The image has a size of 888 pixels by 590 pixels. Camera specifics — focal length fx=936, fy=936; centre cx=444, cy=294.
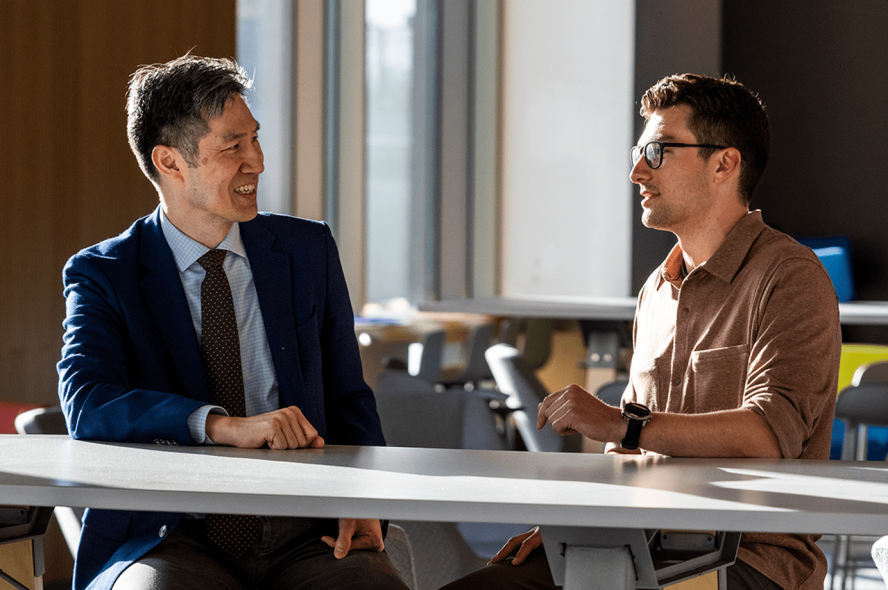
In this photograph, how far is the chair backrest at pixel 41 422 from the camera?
6.83 ft

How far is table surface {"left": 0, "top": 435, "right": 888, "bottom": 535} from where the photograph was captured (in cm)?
109

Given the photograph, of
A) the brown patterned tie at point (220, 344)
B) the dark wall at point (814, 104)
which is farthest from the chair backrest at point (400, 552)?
the dark wall at point (814, 104)

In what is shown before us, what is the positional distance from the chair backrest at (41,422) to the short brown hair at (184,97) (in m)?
0.69

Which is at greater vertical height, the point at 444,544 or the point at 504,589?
the point at 504,589

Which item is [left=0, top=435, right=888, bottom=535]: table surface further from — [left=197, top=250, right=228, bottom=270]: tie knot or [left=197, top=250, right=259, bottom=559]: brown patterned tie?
[left=197, top=250, right=228, bottom=270]: tie knot

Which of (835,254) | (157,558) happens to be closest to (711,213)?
(157,558)

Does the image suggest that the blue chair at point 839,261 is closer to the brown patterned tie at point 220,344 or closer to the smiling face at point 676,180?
the smiling face at point 676,180

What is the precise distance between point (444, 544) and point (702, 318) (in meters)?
0.97

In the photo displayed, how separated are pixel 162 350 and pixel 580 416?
2.59ft

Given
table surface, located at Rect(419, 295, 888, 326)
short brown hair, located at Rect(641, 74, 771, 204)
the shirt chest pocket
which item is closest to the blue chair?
table surface, located at Rect(419, 295, 888, 326)

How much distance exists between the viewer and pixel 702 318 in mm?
1799

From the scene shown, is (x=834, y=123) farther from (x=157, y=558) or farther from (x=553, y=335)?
(x=157, y=558)

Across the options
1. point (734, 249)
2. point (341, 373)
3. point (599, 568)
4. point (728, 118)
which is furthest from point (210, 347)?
point (728, 118)

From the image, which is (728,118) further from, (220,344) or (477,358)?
(477,358)
